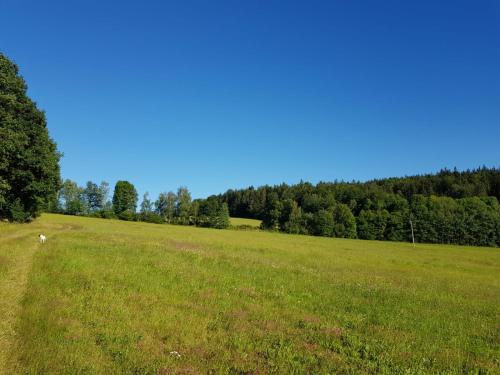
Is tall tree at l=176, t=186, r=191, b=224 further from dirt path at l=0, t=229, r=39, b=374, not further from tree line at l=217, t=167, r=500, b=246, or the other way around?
dirt path at l=0, t=229, r=39, b=374

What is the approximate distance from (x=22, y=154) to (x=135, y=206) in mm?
107087

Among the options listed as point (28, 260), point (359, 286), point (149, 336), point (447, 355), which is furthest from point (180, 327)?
point (28, 260)

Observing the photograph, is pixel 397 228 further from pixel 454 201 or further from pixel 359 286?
pixel 359 286

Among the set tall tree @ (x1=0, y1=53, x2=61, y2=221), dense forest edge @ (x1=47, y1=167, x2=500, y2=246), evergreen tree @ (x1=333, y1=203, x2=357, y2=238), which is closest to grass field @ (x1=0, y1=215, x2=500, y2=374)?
tall tree @ (x1=0, y1=53, x2=61, y2=221)

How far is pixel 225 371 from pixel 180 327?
3.23 m

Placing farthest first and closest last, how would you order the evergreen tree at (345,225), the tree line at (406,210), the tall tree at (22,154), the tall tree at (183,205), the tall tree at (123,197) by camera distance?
the tall tree at (183,205) → the tall tree at (123,197) → the evergreen tree at (345,225) → the tree line at (406,210) → the tall tree at (22,154)

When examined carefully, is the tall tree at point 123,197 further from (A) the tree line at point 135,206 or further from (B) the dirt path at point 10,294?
(B) the dirt path at point 10,294

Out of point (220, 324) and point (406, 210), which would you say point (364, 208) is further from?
point (220, 324)

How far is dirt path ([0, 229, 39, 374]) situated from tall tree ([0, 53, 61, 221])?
62.5 feet

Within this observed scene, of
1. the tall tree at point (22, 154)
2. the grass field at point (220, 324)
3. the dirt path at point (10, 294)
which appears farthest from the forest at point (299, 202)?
the grass field at point (220, 324)

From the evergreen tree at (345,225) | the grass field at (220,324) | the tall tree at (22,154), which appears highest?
the tall tree at (22,154)

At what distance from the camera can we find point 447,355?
10.4 meters

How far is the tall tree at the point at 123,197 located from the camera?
476 feet

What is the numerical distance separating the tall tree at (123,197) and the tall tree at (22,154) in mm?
Answer: 85948
